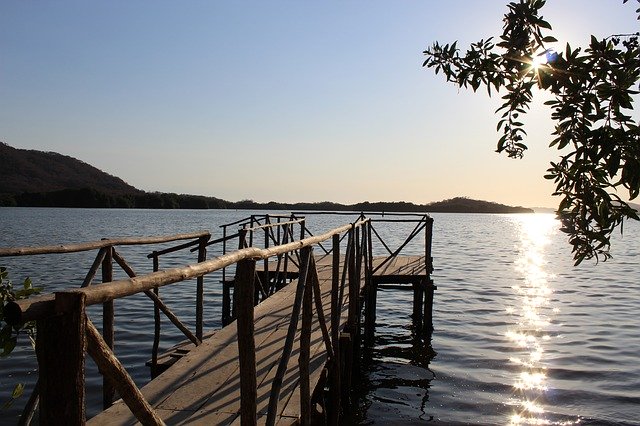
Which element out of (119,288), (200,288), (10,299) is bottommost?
(200,288)

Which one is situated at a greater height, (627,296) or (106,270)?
(106,270)

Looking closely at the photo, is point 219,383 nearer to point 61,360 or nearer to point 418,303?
point 61,360

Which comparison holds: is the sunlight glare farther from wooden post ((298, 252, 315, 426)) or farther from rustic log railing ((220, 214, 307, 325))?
rustic log railing ((220, 214, 307, 325))

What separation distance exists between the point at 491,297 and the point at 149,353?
1314 centimetres

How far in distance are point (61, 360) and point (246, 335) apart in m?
1.97

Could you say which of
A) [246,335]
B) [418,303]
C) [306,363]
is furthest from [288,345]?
[418,303]

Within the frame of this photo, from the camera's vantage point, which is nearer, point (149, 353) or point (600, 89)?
point (600, 89)

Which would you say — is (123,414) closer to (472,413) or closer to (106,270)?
(106,270)

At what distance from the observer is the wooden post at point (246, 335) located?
13.3 ft

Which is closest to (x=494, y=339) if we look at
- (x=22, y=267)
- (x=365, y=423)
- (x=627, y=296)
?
(x=365, y=423)

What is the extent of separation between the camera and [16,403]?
9344 mm

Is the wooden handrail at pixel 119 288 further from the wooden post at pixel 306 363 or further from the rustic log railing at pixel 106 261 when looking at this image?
the rustic log railing at pixel 106 261

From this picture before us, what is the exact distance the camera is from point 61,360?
2.21 metres

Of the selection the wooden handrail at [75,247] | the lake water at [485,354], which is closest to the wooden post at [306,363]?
the wooden handrail at [75,247]
